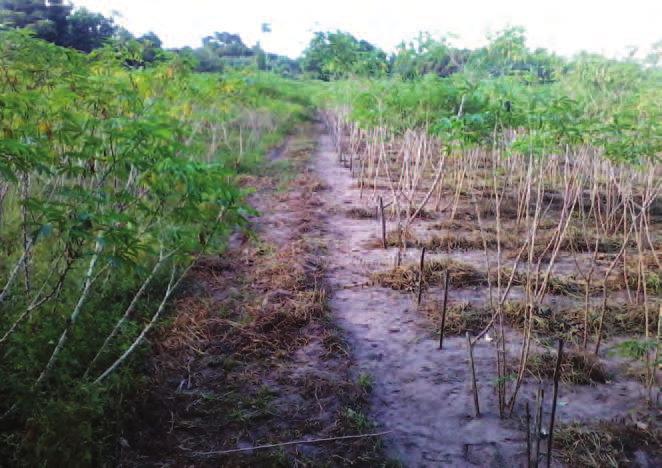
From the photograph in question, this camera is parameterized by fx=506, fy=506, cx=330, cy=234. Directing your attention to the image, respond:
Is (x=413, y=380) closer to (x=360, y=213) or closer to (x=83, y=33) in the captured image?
(x=360, y=213)

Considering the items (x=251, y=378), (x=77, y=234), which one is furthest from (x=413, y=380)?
(x=77, y=234)

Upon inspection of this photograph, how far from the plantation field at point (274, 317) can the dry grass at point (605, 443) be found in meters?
0.01

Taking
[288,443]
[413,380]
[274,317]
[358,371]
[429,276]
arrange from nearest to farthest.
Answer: [288,443] < [413,380] < [358,371] < [274,317] < [429,276]

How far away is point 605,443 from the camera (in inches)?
129

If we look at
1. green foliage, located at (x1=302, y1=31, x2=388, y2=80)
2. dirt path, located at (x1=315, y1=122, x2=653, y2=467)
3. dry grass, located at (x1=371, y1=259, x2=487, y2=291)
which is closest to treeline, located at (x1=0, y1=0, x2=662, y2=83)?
green foliage, located at (x1=302, y1=31, x2=388, y2=80)

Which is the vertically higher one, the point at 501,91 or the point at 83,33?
the point at 83,33

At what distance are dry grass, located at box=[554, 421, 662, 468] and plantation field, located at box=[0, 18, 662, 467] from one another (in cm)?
1

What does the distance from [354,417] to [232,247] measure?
4.49 metres

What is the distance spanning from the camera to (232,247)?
25.0 feet

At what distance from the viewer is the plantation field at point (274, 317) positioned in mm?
3000

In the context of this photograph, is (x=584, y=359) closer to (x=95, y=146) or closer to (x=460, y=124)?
(x=460, y=124)

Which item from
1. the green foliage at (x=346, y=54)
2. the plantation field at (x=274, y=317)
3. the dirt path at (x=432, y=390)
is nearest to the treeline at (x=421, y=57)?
the green foliage at (x=346, y=54)

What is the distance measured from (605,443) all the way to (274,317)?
2.96 m

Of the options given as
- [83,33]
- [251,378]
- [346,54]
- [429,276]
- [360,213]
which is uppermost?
[83,33]
